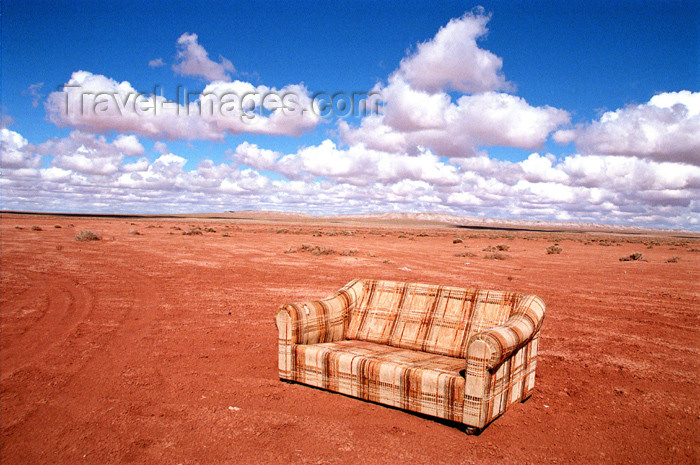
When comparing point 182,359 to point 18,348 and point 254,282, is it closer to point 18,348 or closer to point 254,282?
point 18,348

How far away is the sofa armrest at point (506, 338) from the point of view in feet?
13.0

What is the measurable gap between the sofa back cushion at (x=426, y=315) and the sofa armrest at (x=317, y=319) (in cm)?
19

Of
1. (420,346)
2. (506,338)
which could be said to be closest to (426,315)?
(420,346)

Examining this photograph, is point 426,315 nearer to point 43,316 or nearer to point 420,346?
point 420,346

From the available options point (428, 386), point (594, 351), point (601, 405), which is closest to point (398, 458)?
point (428, 386)

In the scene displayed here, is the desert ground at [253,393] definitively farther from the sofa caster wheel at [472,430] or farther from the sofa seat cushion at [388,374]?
the sofa seat cushion at [388,374]

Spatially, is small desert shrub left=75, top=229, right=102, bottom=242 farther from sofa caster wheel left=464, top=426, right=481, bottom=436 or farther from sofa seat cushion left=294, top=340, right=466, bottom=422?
sofa caster wheel left=464, top=426, right=481, bottom=436

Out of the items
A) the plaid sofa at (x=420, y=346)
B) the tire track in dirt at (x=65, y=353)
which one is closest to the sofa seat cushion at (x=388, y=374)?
the plaid sofa at (x=420, y=346)

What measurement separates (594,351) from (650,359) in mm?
729

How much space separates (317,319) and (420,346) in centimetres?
124

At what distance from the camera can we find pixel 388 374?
4.51 m

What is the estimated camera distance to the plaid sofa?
13.5 ft

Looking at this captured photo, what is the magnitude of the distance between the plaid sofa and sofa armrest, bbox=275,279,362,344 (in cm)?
1

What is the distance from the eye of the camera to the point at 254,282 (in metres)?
13.1
